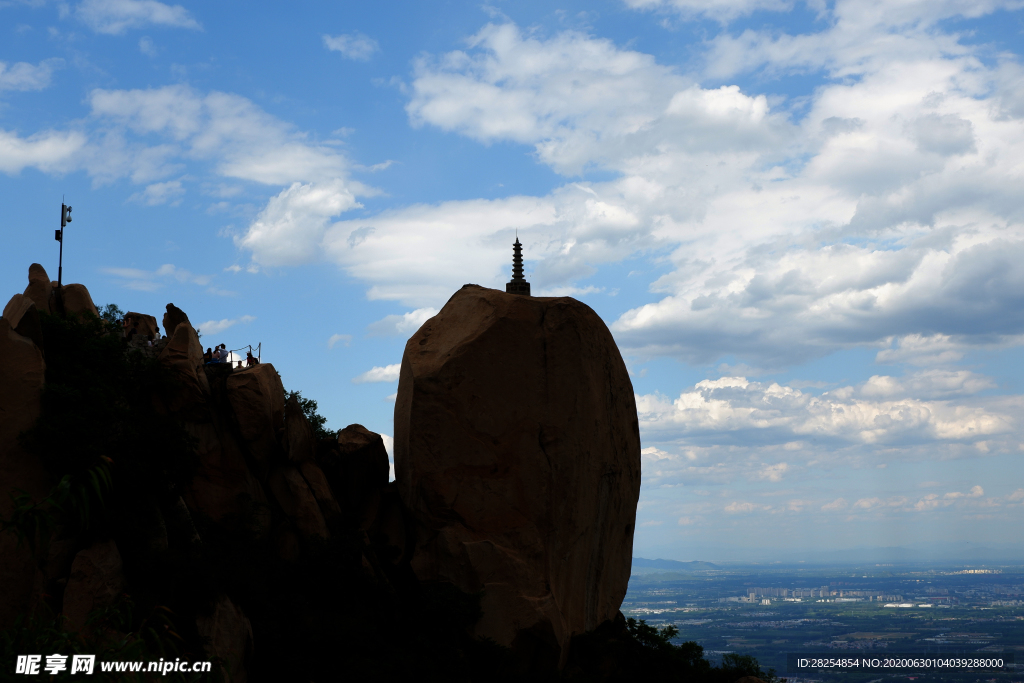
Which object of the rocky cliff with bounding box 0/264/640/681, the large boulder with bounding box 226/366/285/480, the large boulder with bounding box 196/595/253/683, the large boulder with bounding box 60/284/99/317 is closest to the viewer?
the large boulder with bounding box 196/595/253/683

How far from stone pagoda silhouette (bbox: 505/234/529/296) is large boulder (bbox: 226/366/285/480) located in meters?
25.2

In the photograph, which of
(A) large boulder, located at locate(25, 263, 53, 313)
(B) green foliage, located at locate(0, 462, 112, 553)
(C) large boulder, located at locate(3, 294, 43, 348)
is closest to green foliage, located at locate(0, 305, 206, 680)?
(C) large boulder, located at locate(3, 294, 43, 348)

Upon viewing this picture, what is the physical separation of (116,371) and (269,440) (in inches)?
208

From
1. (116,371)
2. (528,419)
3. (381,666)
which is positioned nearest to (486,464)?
(528,419)

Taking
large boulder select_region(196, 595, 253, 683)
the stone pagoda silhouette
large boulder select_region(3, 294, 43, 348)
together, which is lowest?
large boulder select_region(196, 595, 253, 683)

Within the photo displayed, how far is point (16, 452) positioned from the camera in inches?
909

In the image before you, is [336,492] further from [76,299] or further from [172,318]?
[76,299]

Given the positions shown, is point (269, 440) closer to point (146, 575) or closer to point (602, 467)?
point (146, 575)

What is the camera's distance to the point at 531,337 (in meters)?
29.5

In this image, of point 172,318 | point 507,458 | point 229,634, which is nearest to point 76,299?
point 172,318

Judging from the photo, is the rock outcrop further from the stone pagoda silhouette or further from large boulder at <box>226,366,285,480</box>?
the stone pagoda silhouette

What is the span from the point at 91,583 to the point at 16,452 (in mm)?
4488

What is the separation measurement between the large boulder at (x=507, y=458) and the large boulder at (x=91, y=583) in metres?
9.85

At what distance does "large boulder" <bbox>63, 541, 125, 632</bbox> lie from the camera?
70.1 feet
